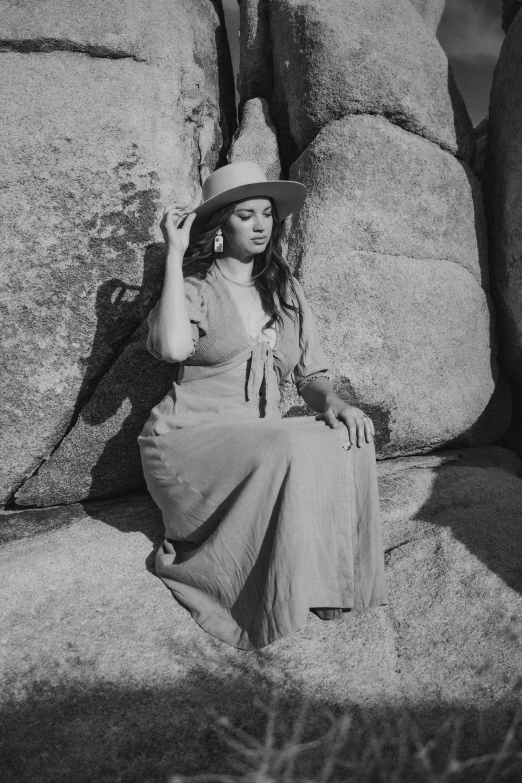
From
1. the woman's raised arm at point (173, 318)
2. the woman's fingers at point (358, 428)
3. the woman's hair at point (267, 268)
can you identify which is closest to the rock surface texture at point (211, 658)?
the woman's fingers at point (358, 428)

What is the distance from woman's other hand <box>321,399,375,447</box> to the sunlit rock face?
2073mm

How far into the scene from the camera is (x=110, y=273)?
3.97m

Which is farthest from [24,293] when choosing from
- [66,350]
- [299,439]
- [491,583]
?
[491,583]

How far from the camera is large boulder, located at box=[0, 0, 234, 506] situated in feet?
12.6

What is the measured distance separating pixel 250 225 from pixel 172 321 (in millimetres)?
675

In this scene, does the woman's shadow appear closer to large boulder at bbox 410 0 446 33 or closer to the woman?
the woman

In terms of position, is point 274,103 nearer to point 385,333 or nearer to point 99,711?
point 385,333

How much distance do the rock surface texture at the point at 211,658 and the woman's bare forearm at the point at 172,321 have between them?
1.06m

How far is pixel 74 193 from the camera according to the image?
12.8 feet

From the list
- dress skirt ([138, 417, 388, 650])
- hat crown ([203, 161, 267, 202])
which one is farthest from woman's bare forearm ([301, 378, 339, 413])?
hat crown ([203, 161, 267, 202])

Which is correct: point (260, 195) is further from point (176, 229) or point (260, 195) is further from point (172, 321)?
point (172, 321)

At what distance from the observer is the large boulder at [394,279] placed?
4.19 m

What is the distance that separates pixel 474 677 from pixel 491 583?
61cm

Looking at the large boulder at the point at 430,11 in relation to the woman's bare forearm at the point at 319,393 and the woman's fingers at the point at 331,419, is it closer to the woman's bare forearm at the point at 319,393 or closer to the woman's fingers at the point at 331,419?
the woman's bare forearm at the point at 319,393
